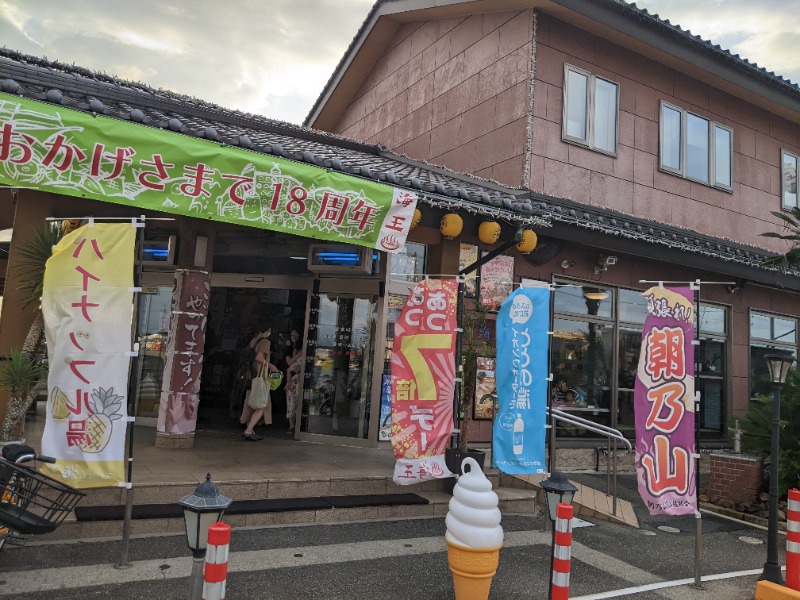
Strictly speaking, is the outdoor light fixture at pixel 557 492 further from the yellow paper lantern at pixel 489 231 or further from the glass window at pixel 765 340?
the glass window at pixel 765 340

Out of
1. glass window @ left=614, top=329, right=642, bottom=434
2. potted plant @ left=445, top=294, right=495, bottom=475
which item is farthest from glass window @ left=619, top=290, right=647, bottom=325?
potted plant @ left=445, top=294, right=495, bottom=475

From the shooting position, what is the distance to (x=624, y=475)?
1030cm

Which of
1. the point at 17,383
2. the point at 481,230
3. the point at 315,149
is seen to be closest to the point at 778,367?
the point at 481,230

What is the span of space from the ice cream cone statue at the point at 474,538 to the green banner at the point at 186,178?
3.41 m

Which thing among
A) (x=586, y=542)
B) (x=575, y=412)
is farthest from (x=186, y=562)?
(x=575, y=412)

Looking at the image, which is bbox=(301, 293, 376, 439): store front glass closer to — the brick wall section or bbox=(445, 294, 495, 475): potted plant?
bbox=(445, 294, 495, 475): potted plant

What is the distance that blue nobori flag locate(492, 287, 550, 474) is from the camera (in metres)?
6.29

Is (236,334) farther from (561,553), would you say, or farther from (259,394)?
(561,553)

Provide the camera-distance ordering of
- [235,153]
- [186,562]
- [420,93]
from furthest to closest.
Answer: [420,93]
[235,153]
[186,562]

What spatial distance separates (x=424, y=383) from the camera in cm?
634

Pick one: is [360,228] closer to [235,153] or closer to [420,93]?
[235,153]

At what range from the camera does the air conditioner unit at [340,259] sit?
29.5ft

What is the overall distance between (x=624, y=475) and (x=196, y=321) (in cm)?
778

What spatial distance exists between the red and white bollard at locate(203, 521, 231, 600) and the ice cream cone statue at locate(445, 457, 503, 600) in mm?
1873
